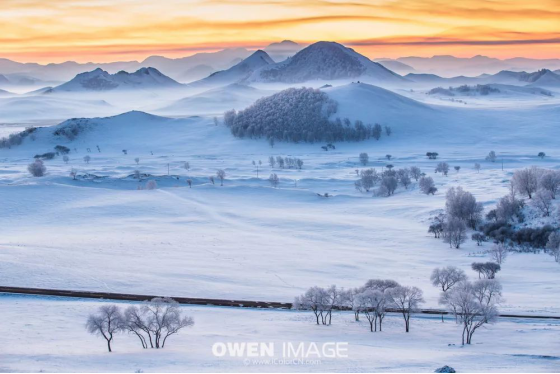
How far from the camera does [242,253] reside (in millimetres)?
54938

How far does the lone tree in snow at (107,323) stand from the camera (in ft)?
105

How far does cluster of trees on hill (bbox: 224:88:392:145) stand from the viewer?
498 feet

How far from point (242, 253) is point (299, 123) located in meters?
104

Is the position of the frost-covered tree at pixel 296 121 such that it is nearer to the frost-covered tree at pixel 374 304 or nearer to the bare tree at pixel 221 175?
the bare tree at pixel 221 175

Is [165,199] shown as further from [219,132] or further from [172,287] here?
[219,132]

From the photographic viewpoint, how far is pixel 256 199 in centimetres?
8300

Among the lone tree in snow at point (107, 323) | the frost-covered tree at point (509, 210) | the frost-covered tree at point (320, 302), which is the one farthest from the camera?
the frost-covered tree at point (509, 210)

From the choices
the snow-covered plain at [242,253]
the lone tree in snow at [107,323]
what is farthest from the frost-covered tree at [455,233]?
the lone tree in snow at [107,323]

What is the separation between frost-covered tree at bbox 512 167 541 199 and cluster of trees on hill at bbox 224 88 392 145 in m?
80.9

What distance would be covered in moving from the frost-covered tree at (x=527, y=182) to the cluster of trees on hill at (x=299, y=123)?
266 feet

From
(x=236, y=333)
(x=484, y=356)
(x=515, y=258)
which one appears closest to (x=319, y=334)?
(x=236, y=333)

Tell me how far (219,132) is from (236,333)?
430 ft

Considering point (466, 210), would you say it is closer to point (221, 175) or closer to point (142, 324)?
point (221, 175)

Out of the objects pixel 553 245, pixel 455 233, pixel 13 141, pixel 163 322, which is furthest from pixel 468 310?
pixel 13 141
